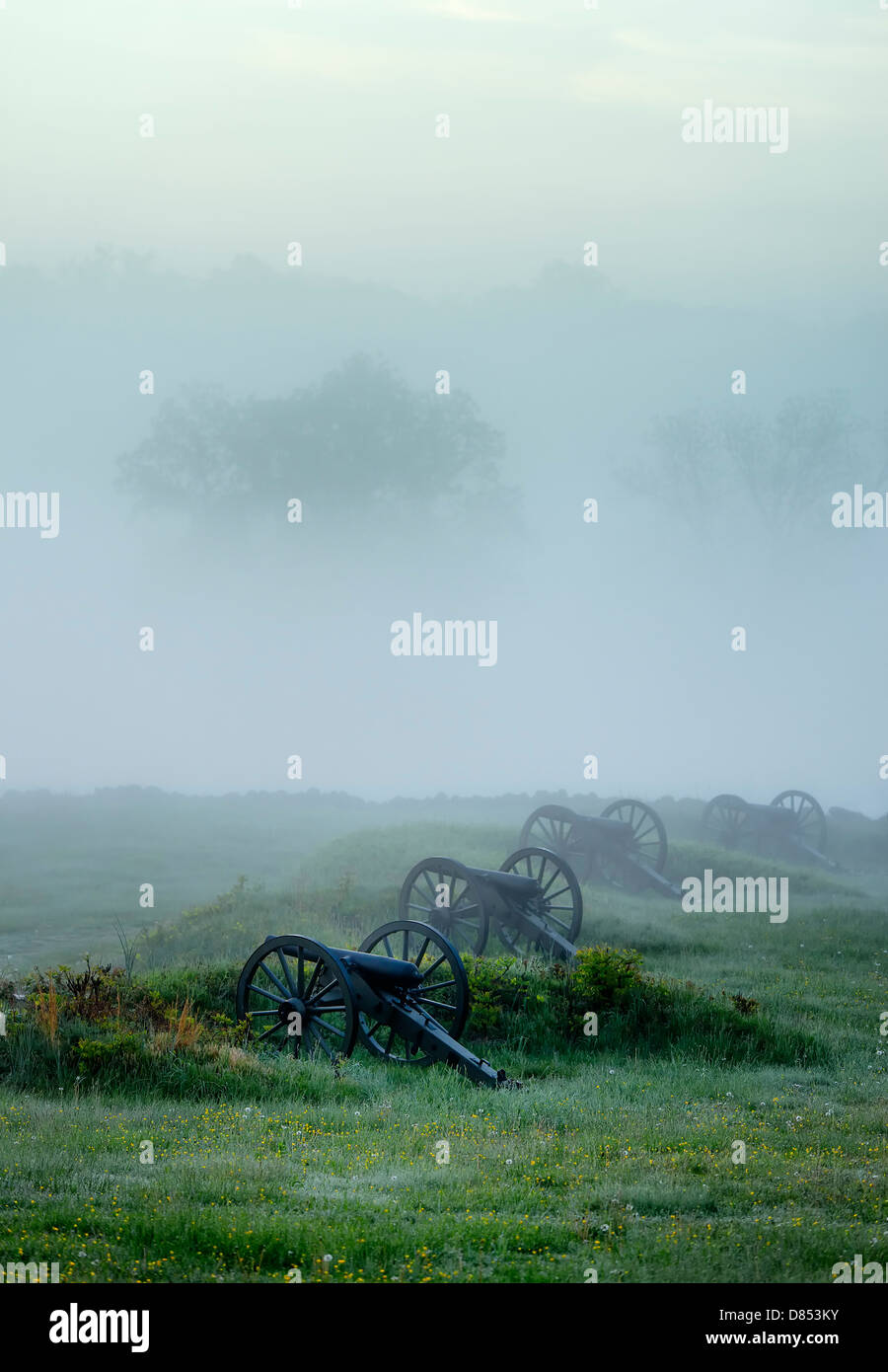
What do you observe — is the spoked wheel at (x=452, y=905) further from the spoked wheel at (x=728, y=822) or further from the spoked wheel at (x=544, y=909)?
the spoked wheel at (x=728, y=822)

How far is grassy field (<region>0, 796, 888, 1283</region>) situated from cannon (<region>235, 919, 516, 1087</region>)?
0.87 feet

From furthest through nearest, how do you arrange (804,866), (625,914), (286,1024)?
(804,866) → (625,914) → (286,1024)

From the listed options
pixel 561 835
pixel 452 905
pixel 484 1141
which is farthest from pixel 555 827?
pixel 484 1141

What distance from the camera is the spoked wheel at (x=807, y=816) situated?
29.0 meters

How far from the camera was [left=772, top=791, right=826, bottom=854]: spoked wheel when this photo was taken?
29.0 m

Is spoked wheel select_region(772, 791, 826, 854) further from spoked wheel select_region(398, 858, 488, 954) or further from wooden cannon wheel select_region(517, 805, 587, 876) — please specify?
spoked wheel select_region(398, 858, 488, 954)

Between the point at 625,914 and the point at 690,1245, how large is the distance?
14.0 metres

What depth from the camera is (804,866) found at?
26.5m

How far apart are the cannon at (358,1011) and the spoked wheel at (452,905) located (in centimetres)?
343

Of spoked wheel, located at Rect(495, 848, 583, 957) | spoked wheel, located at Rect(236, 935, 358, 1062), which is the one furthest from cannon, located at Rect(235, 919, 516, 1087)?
spoked wheel, located at Rect(495, 848, 583, 957)

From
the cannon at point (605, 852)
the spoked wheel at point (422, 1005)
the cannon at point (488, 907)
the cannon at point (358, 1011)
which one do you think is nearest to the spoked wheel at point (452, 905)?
the cannon at point (488, 907)

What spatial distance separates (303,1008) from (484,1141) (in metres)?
3.29

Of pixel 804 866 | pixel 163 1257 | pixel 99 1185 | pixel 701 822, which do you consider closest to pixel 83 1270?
pixel 163 1257
